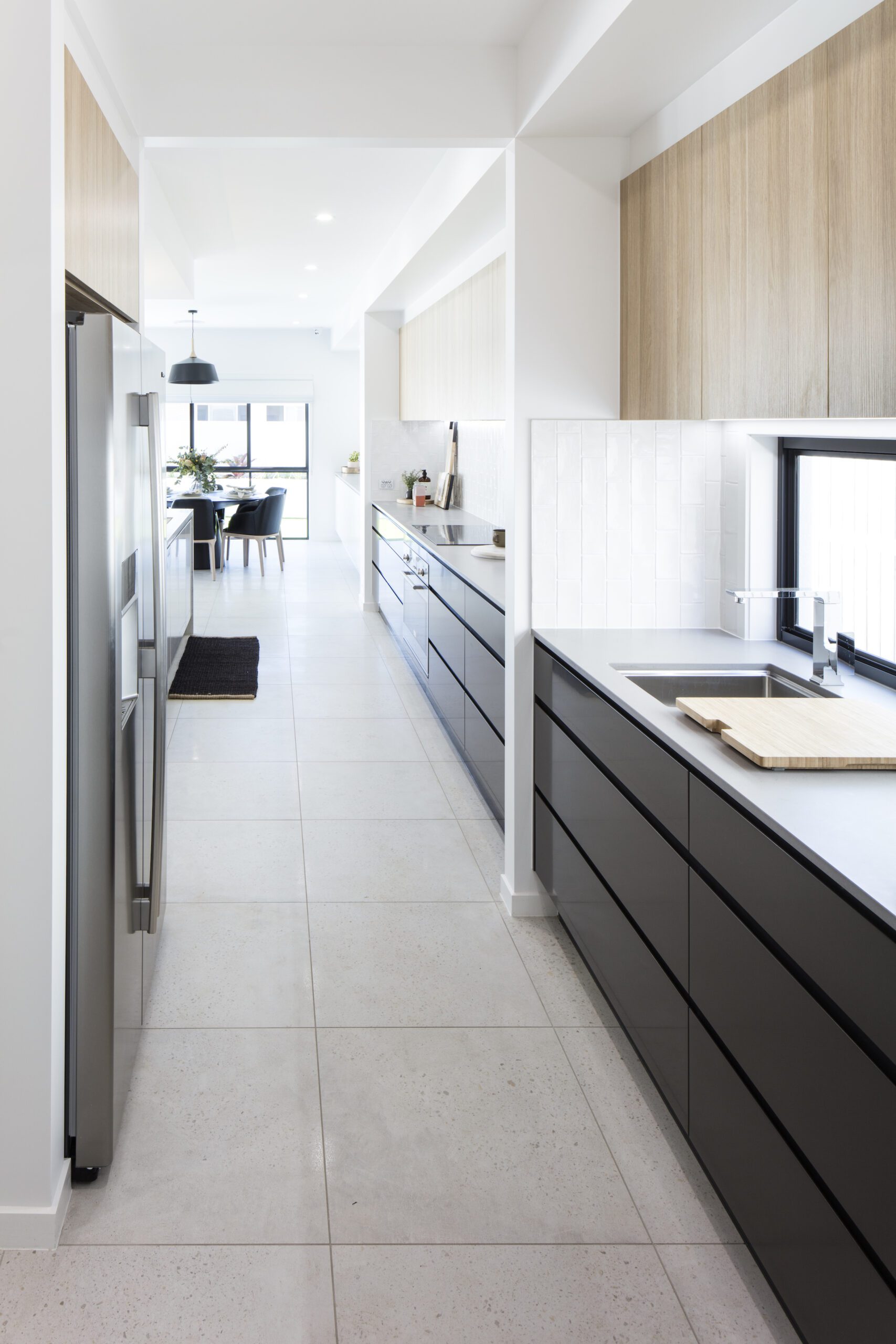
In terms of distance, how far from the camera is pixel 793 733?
2.03 metres

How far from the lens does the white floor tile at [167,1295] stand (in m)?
1.78


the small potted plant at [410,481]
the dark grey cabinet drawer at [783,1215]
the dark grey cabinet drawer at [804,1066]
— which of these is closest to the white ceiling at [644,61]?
the dark grey cabinet drawer at [804,1066]

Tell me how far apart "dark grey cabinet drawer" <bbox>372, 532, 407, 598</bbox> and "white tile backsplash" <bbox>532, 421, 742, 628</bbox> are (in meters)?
3.80

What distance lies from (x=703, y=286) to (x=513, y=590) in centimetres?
110

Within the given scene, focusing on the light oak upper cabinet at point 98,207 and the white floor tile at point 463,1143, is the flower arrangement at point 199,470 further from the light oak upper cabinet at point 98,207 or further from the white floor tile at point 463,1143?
the white floor tile at point 463,1143

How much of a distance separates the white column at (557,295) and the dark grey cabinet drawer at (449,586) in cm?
157

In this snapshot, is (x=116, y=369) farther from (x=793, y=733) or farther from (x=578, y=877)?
(x=578, y=877)

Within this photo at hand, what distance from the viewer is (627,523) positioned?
3377mm

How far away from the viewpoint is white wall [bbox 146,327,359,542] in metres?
14.2

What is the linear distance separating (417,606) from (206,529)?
5.38m

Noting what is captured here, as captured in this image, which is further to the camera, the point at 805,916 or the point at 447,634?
the point at 447,634

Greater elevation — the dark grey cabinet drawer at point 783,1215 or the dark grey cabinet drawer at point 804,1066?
the dark grey cabinet drawer at point 804,1066

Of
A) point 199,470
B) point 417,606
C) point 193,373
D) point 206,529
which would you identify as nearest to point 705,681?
point 417,606

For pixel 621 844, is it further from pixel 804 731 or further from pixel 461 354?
pixel 461 354
